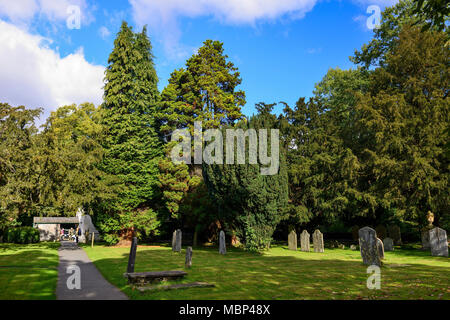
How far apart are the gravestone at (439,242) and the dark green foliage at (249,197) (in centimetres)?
822

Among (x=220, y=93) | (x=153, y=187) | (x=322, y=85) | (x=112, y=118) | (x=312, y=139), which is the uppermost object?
(x=322, y=85)

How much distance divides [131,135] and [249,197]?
1421cm

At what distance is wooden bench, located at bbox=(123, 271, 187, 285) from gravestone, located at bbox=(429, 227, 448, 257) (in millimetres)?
14736

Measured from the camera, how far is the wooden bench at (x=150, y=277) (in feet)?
26.9

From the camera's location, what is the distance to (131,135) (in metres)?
27.2

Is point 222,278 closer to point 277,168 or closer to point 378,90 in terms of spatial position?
point 277,168

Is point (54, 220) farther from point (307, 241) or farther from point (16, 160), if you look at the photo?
point (307, 241)

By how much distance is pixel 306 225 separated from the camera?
25.1m

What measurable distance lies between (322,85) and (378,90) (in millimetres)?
17619

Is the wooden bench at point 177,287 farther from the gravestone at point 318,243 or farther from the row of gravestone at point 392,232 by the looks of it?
the row of gravestone at point 392,232

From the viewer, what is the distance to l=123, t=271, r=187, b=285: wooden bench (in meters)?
8.21

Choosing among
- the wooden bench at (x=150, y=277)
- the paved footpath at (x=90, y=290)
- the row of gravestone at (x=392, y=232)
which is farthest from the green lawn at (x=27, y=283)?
the row of gravestone at (x=392, y=232)

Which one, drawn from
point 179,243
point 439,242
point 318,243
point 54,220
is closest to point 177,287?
point 179,243

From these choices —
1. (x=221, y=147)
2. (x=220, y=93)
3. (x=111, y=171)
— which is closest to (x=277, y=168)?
(x=221, y=147)
